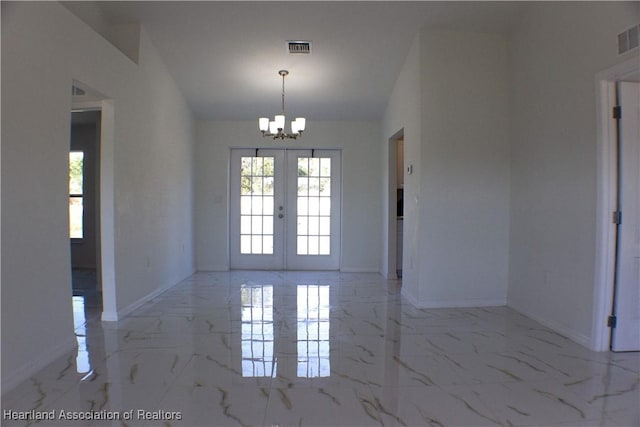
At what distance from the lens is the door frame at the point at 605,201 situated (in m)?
3.04

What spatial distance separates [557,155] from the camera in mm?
3600

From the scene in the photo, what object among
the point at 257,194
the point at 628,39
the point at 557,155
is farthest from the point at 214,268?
the point at 628,39

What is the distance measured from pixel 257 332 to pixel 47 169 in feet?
6.72

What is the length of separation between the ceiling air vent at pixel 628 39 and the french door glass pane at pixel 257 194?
509cm

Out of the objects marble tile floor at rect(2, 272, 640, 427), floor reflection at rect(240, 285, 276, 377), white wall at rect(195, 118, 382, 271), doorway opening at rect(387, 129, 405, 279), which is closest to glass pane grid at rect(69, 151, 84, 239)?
white wall at rect(195, 118, 382, 271)

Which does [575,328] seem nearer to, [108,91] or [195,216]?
[108,91]

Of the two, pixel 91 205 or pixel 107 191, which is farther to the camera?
pixel 91 205

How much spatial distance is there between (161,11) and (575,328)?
478 centimetres

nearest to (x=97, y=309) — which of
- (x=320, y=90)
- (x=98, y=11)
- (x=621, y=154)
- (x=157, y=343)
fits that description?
(x=157, y=343)

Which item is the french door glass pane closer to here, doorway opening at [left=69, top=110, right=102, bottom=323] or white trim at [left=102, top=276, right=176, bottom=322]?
white trim at [left=102, top=276, right=176, bottom=322]

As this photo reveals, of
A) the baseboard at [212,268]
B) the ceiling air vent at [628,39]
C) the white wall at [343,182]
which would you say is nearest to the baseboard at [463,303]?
the white wall at [343,182]

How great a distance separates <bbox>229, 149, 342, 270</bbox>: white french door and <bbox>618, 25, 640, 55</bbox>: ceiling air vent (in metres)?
4.52

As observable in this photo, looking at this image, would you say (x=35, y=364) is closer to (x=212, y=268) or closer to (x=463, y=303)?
(x=463, y=303)

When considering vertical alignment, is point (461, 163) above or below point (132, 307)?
above
